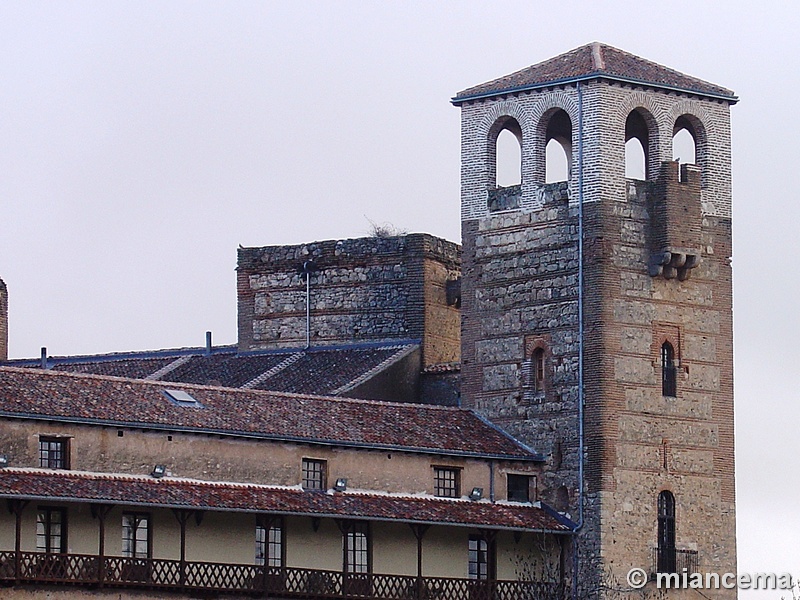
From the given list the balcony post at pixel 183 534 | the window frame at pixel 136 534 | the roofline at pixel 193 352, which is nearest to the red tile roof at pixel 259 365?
the roofline at pixel 193 352

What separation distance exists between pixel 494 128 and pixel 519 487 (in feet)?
28.6

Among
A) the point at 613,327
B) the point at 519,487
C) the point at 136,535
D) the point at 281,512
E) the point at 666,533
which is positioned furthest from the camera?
the point at 666,533

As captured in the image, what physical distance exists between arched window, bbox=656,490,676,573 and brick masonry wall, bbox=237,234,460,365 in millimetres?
7980

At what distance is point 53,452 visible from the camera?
47.6 metres

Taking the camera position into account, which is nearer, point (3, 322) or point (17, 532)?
point (17, 532)

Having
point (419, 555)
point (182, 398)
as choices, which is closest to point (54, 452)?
point (182, 398)

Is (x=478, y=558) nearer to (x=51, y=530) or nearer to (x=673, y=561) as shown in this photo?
(x=673, y=561)

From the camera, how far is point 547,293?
184 feet

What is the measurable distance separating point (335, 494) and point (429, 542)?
2.77m

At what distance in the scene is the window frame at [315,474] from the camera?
51.4 meters

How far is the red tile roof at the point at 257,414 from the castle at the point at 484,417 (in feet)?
0.26

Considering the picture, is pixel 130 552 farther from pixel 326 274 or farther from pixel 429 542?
pixel 326 274

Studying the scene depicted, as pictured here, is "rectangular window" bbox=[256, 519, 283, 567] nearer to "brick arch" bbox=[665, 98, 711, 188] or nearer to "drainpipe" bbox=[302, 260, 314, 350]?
"drainpipe" bbox=[302, 260, 314, 350]

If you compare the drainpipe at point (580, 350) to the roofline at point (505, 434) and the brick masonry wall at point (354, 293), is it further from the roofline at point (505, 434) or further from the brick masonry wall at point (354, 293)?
the brick masonry wall at point (354, 293)
